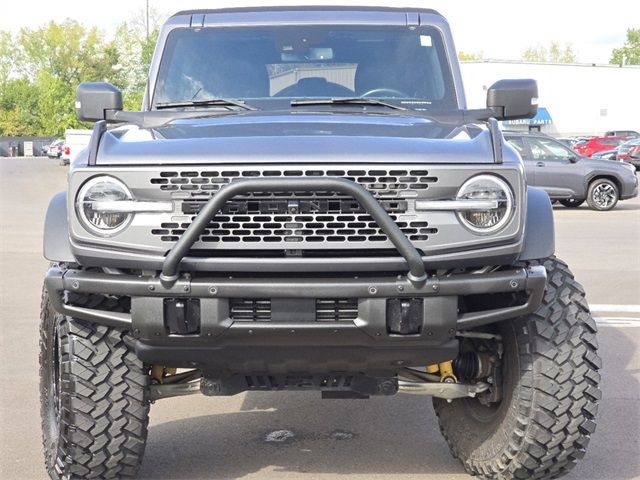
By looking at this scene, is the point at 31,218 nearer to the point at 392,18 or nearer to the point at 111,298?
the point at 392,18

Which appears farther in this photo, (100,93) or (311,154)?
(100,93)

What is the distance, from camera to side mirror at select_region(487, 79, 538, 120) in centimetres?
534

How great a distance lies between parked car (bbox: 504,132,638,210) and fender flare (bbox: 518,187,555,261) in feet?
56.6

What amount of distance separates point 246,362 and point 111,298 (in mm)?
607

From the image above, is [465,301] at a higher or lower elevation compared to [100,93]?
lower

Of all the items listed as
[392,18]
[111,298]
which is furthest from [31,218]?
[111,298]

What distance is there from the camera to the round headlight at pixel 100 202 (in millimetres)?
4066

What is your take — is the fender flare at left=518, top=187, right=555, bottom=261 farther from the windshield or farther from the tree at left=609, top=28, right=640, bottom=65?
the tree at left=609, top=28, right=640, bottom=65

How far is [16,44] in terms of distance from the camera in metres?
119

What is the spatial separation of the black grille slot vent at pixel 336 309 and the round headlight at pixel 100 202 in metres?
0.82

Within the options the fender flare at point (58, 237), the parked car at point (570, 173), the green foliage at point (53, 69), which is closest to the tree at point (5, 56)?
the green foliage at point (53, 69)

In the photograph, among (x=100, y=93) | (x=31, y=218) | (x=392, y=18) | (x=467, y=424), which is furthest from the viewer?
(x=31, y=218)

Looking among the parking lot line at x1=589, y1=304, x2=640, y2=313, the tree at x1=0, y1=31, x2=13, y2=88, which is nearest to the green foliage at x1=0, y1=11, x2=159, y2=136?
the tree at x1=0, y1=31, x2=13, y2=88

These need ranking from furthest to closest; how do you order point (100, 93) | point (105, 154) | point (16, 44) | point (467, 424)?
point (16, 44), point (100, 93), point (467, 424), point (105, 154)
